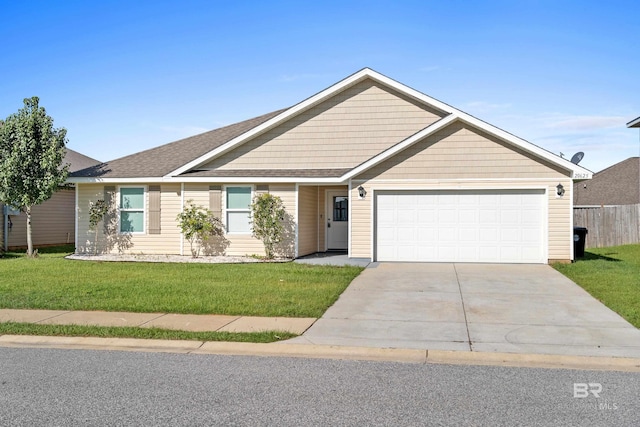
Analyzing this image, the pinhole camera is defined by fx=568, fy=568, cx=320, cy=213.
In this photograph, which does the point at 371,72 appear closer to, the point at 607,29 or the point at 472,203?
the point at 472,203

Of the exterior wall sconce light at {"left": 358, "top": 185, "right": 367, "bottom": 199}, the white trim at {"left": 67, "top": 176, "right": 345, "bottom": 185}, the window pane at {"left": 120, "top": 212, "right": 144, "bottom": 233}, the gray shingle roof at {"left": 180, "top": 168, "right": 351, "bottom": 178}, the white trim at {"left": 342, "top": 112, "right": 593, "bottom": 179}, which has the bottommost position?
the window pane at {"left": 120, "top": 212, "right": 144, "bottom": 233}

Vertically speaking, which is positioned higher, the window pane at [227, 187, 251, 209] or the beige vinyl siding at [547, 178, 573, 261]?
the window pane at [227, 187, 251, 209]

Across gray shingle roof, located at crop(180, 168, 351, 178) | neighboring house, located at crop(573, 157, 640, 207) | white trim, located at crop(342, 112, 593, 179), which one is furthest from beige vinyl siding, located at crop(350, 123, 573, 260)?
neighboring house, located at crop(573, 157, 640, 207)

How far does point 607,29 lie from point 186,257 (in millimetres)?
14227

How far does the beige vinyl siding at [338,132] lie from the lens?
19.1 metres

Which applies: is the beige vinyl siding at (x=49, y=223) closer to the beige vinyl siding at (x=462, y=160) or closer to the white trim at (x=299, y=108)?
the white trim at (x=299, y=108)

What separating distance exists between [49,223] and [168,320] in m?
18.6

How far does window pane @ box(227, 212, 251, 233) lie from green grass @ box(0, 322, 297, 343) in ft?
33.6

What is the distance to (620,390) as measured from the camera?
5.66 meters

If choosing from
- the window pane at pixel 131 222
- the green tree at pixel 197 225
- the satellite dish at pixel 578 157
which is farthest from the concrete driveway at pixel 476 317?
the satellite dish at pixel 578 157

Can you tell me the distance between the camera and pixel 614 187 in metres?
41.9

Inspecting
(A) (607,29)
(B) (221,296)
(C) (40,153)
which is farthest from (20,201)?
(A) (607,29)

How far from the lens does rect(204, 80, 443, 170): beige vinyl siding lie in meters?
19.1

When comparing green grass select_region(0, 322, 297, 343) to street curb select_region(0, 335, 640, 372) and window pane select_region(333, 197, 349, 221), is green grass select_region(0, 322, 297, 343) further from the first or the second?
window pane select_region(333, 197, 349, 221)
